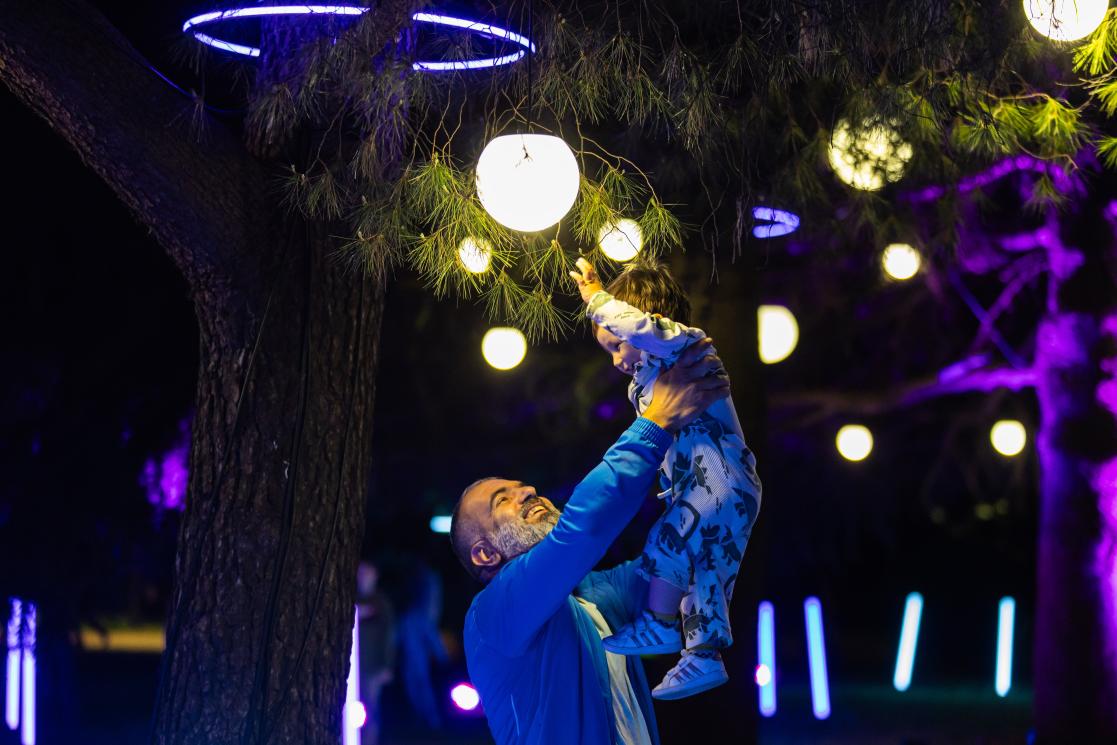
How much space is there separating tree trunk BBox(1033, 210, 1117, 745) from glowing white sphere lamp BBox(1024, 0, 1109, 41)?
7.00 meters

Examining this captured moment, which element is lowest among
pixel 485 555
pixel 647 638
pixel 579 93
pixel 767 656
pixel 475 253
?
pixel 767 656

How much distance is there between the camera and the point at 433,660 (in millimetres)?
17062

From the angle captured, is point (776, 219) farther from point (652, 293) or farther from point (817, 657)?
point (817, 657)

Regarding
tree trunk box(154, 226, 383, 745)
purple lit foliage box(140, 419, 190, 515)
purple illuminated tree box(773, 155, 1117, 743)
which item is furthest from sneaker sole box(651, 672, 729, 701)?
purple illuminated tree box(773, 155, 1117, 743)

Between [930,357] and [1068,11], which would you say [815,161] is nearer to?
[1068,11]

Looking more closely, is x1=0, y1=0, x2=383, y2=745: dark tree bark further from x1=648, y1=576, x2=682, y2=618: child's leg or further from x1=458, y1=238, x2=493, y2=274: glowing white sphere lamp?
x1=648, y1=576, x2=682, y2=618: child's leg

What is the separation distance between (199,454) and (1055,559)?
322 inches

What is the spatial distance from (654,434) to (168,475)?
23.4ft

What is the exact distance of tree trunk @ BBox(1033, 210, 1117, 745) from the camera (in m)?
10.2

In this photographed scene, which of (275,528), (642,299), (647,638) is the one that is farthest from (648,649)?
(275,528)

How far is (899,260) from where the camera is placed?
7.14 metres

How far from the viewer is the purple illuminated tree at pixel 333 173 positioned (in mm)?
4066

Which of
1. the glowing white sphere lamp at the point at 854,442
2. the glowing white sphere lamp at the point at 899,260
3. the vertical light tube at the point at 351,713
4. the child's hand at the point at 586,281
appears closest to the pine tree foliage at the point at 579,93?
the child's hand at the point at 586,281

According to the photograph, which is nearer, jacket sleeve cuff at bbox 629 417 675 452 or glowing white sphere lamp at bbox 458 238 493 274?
jacket sleeve cuff at bbox 629 417 675 452
